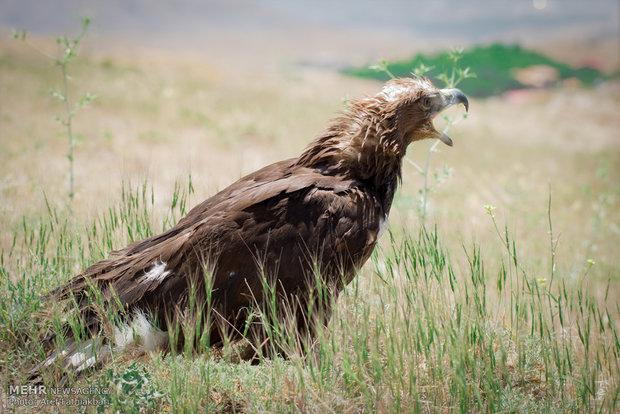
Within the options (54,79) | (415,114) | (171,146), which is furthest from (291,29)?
(415,114)

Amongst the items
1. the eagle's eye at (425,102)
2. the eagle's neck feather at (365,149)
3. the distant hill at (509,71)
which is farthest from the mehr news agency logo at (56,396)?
the distant hill at (509,71)

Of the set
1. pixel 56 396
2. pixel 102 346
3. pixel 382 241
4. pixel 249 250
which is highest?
pixel 249 250

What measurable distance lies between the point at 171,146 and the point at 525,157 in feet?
27.7

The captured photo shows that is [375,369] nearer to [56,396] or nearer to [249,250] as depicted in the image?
[249,250]

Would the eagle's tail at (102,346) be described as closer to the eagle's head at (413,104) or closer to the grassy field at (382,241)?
the grassy field at (382,241)

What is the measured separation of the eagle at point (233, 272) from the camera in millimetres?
2758

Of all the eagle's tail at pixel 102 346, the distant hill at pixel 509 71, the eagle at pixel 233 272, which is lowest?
the eagle's tail at pixel 102 346

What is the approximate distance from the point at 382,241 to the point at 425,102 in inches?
62.1

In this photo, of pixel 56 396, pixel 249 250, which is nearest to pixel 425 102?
pixel 249 250

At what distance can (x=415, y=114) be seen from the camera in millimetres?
3412

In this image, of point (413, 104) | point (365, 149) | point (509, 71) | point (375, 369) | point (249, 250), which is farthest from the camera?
point (509, 71)

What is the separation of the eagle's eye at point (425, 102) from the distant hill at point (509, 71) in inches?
651

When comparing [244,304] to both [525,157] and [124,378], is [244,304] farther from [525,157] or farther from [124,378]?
[525,157]

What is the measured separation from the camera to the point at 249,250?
279cm
